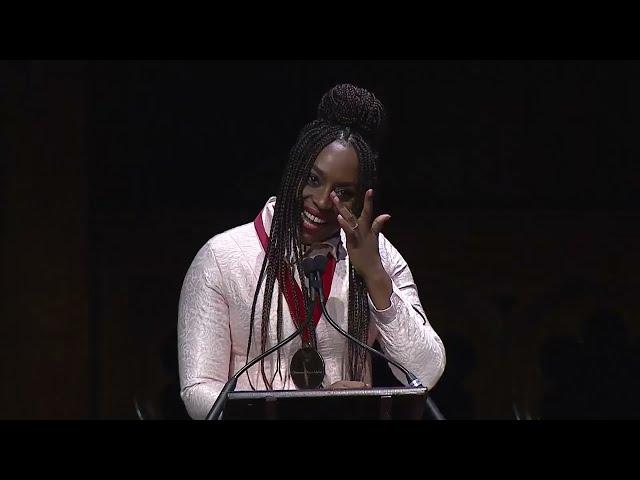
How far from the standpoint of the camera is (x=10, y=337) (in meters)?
3.23

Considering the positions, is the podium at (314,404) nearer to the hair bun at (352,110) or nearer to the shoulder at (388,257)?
the shoulder at (388,257)

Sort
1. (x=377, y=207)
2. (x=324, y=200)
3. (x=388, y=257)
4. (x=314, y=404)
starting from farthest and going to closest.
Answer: (x=377, y=207), (x=388, y=257), (x=324, y=200), (x=314, y=404)

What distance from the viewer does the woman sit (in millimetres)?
2086

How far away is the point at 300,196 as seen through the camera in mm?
2131

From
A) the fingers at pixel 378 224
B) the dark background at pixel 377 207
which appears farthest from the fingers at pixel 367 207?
the dark background at pixel 377 207

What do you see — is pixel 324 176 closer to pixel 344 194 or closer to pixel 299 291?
pixel 344 194

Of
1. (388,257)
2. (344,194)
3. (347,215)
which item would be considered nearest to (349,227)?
(347,215)

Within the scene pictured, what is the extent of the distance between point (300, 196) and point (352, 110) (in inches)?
7.1

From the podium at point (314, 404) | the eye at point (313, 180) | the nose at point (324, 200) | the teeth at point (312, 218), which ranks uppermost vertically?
the eye at point (313, 180)

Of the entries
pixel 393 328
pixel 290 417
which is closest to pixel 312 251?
pixel 393 328

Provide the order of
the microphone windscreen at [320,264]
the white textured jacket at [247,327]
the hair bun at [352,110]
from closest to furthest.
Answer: the microphone windscreen at [320,264] → the white textured jacket at [247,327] → the hair bun at [352,110]

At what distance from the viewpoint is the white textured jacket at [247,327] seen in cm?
204

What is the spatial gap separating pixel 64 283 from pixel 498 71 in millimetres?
1313

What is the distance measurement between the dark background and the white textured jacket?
1043 mm
